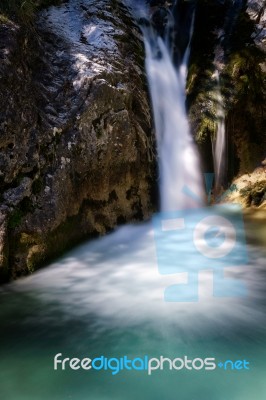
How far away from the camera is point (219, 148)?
26.2ft

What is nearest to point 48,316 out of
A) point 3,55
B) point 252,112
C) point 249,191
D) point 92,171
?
point 92,171

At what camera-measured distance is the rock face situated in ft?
15.0

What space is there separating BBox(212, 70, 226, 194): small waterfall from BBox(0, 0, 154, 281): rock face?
1.63 metres

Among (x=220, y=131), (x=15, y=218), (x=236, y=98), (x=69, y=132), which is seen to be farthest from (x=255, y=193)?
(x=15, y=218)

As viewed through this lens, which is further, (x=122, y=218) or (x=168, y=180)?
(x=168, y=180)

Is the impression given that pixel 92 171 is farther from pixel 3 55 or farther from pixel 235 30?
pixel 235 30

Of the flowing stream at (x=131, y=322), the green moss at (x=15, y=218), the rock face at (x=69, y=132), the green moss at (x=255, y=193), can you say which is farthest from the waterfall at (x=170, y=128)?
the green moss at (x=15, y=218)

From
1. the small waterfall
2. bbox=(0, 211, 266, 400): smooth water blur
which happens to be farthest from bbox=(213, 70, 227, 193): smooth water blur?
bbox=(0, 211, 266, 400): smooth water blur

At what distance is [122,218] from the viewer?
631 cm

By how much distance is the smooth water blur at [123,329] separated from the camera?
8.27 ft

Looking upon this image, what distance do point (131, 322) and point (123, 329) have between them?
0.14 m

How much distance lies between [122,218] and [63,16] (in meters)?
4.04
